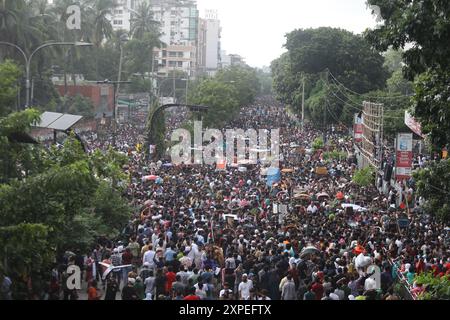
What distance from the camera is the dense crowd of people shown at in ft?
46.3

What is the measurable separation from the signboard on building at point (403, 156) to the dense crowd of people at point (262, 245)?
799mm

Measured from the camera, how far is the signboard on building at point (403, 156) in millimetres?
28297

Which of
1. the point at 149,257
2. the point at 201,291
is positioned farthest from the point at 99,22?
the point at 201,291

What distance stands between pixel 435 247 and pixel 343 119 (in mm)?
48253

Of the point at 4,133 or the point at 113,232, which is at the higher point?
the point at 4,133

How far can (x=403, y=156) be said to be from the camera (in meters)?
28.4

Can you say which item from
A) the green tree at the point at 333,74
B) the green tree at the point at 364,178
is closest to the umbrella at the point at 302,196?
the green tree at the point at 364,178

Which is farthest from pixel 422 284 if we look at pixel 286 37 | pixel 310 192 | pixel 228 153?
pixel 286 37

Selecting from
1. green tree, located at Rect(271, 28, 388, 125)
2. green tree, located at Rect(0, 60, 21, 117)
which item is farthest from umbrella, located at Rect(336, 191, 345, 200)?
green tree, located at Rect(271, 28, 388, 125)

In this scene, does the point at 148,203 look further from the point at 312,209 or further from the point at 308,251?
the point at 308,251

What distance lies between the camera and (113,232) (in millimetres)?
18875

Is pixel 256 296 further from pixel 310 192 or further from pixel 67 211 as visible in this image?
pixel 310 192

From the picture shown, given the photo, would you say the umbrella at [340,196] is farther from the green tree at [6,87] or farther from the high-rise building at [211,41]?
the high-rise building at [211,41]

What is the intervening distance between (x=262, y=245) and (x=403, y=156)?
12.3 metres
